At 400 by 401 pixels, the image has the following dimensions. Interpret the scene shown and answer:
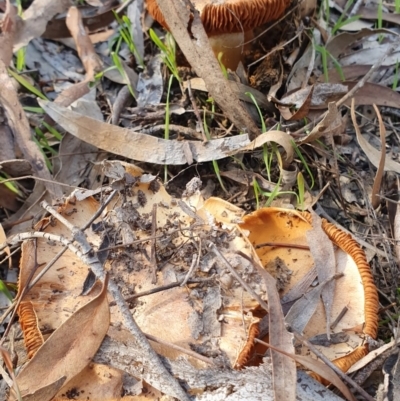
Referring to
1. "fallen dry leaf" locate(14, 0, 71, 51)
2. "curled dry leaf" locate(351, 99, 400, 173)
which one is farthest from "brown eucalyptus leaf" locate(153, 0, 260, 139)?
"fallen dry leaf" locate(14, 0, 71, 51)

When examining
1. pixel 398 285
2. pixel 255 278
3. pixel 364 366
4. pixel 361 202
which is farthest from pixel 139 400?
pixel 361 202

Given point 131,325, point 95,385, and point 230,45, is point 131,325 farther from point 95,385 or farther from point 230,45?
point 230,45

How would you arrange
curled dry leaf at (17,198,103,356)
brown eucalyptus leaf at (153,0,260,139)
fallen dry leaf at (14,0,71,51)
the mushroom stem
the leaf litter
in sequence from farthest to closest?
fallen dry leaf at (14,0,71,51)
the mushroom stem
brown eucalyptus leaf at (153,0,260,139)
curled dry leaf at (17,198,103,356)
the leaf litter

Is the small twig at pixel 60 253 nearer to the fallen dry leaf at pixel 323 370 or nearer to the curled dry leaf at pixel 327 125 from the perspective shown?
the fallen dry leaf at pixel 323 370

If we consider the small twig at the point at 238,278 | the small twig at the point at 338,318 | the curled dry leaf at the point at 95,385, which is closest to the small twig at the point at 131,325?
the curled dry leaf at the point at 95,385

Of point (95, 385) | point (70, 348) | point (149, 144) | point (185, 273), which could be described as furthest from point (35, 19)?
point (95, 385)

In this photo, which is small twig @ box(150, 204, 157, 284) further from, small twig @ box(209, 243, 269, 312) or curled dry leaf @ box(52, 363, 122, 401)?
curled dry leaf @ box(52, 363, 122, 401)
